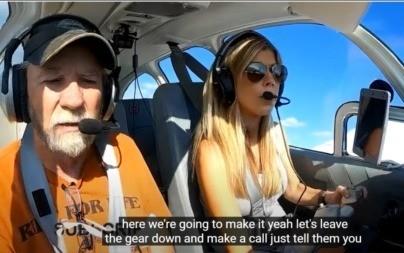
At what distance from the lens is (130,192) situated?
1339 millimetres

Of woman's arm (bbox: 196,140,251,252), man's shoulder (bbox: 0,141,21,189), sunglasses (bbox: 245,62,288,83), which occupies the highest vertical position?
sunglasses (bbox: 245,62,288,83)

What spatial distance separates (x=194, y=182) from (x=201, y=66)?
0.56 meters

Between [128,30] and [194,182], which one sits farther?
[128,30]

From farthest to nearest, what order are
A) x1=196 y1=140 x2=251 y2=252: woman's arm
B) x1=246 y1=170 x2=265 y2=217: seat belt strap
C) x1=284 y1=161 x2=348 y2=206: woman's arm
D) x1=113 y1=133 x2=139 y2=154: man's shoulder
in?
x1=284 y1=161 x2=348 y2=206: woman's arm
x1=246 y1=170 x2=265 y2=217: seat belt strap
x1=196 y1=140 x2=251 y2=252: woman's arm
x1=113 y1=133 x2=139 y2=154: man's shoulder

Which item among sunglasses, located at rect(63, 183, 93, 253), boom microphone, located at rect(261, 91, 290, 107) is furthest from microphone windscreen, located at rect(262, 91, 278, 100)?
sunglasses, located at rect(63, 183, 93, 253)

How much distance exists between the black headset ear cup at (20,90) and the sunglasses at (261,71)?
78 cm

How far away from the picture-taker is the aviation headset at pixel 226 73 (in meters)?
1.69

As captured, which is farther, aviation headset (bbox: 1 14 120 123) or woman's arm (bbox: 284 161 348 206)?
woman's arm (bbox: 284 161 348 206)

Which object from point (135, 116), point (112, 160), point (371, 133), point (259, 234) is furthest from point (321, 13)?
point (135, 116)

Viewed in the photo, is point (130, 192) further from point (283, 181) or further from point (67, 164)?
point (283, 181)

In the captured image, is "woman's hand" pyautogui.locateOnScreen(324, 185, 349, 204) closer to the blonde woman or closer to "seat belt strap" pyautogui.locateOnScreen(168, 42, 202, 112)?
the blonde woman

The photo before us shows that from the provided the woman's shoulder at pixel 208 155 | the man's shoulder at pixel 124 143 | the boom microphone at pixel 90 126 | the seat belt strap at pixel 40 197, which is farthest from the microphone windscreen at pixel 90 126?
the woman's shoulder at pixel 208 155

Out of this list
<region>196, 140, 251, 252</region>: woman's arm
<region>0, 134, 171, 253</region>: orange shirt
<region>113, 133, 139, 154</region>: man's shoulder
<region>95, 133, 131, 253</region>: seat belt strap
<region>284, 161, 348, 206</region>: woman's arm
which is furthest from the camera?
<region>284, 161, 348, 206</region>: woman's arm

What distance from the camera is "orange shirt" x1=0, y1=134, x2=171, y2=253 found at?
113cm
